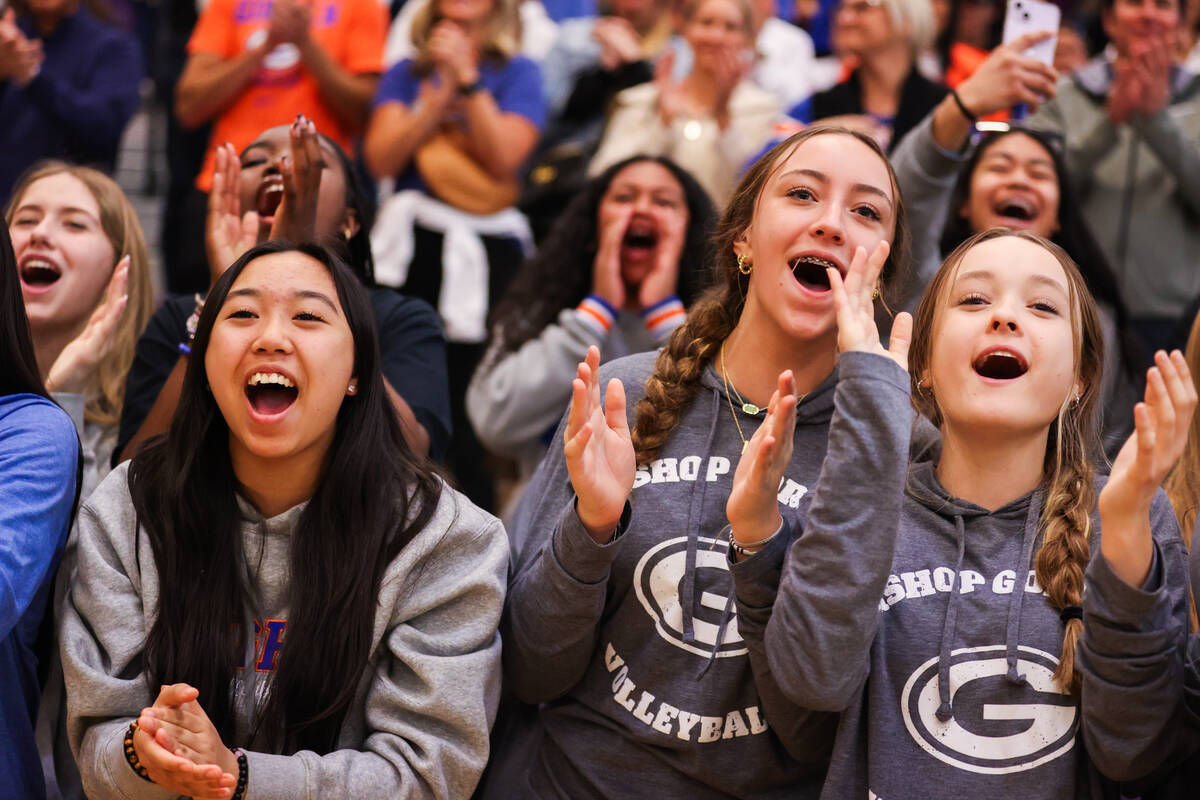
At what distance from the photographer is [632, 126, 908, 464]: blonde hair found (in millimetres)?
2658

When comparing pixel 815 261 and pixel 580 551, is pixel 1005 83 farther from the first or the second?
pixel 580 551

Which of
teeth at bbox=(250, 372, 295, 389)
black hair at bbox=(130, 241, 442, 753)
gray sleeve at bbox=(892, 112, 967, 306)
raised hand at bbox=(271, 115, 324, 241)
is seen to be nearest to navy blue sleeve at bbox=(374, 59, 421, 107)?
raised hand at bbox=(271, 115, 324, 241)

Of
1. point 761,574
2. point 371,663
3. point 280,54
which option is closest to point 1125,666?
point 761,574

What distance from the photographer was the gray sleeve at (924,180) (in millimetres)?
3490

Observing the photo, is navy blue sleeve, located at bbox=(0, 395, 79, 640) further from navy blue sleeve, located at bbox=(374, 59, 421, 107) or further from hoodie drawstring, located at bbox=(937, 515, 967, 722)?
navy blue sleeve, located at bbox=(374, 59, 421, 107)

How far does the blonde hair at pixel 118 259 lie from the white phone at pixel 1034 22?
2267 mm

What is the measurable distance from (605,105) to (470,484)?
5.35ft

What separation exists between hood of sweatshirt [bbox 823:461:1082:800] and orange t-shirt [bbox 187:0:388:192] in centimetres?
301

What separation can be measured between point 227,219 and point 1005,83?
1.87 metres

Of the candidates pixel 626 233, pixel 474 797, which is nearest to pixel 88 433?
pixel 474 797

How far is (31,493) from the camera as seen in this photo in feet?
8.02

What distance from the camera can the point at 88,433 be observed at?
10.9ft

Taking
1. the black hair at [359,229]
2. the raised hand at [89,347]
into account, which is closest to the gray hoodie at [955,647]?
the black hair at [359,229]

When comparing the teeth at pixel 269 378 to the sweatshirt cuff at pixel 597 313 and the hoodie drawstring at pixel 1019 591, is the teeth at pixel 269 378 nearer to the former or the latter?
the hoodie drawstring at pixel 1019 591
